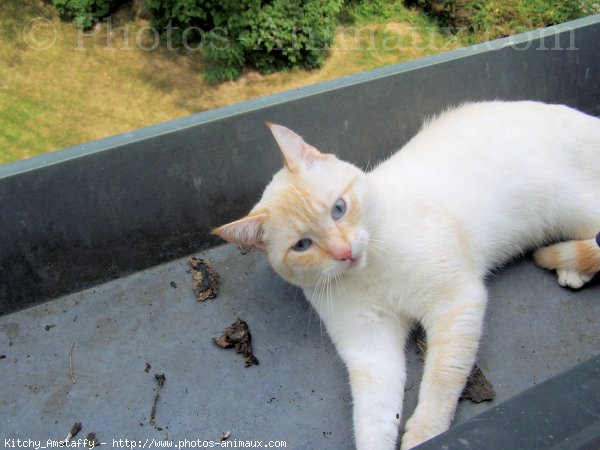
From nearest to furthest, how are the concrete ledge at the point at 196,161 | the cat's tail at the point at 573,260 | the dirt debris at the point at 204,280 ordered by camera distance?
1. the cat's tail at the point at 573,260
2. the concrete ledge at the point at 196,161
3. the dirt debris at the point at 204,280

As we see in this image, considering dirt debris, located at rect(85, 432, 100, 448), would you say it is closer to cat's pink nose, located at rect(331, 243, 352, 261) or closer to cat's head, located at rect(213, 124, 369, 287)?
cat's head, located at rect(213, 124, 369, 287)

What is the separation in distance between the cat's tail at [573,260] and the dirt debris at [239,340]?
986 mm

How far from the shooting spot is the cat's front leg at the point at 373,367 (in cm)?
149

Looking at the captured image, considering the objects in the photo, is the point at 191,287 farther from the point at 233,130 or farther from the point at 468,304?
the point at 468,304

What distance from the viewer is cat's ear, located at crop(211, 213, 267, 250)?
145 centimetres

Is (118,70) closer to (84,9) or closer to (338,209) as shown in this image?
(84,9)

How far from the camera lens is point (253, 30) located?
440 cm

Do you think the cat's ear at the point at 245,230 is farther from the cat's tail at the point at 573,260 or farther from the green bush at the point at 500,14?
the green bush at the point at 500,14

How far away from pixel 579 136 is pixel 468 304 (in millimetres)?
685

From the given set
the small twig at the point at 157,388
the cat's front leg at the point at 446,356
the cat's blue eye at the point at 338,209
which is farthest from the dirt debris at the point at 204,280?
the cat's front leg at the point at 446,356

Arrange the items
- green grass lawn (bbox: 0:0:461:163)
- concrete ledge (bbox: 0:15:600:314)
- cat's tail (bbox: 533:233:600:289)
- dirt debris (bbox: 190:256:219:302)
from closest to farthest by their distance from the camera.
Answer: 1. cat's tail (bbox: 533:233:600:289)
2. concrete ledge (bbox: 0:15:600:314)
3. dirt debris (bbox: 190:256:219:302)
4. green grass lawn (bbox: 0:0:461:163)

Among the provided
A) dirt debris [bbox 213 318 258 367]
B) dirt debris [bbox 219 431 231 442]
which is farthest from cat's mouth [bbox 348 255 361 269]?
dirt debris [bbox 219 431 231 442]

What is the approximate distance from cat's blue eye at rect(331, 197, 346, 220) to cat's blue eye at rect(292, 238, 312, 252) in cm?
10

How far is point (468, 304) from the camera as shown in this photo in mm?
1572
